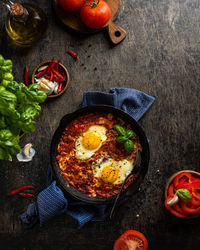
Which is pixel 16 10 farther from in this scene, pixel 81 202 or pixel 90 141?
pixel 81 202

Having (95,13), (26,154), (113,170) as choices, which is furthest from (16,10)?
(113,170)

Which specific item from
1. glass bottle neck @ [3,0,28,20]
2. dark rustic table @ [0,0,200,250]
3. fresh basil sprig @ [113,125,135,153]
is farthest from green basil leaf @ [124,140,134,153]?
glass bottle neck @ [3,0,28,20]

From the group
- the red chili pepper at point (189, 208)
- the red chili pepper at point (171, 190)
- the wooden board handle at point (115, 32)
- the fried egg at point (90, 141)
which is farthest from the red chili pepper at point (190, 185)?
the wooden board handle at point (115, 32)

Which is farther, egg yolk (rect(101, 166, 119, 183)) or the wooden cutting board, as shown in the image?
the wooden cutting board

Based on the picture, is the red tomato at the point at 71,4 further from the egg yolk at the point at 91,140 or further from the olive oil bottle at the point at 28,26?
the egg yolk at the point at 91,140

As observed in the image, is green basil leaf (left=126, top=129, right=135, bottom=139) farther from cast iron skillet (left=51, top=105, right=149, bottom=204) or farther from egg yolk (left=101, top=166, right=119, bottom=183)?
egg yolk (left=101, top=166, right=119, bottom=183)

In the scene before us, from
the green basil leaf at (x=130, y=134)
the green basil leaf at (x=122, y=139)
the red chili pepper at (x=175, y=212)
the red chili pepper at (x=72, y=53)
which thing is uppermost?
the red chili pepper at (x=72, y=53)
